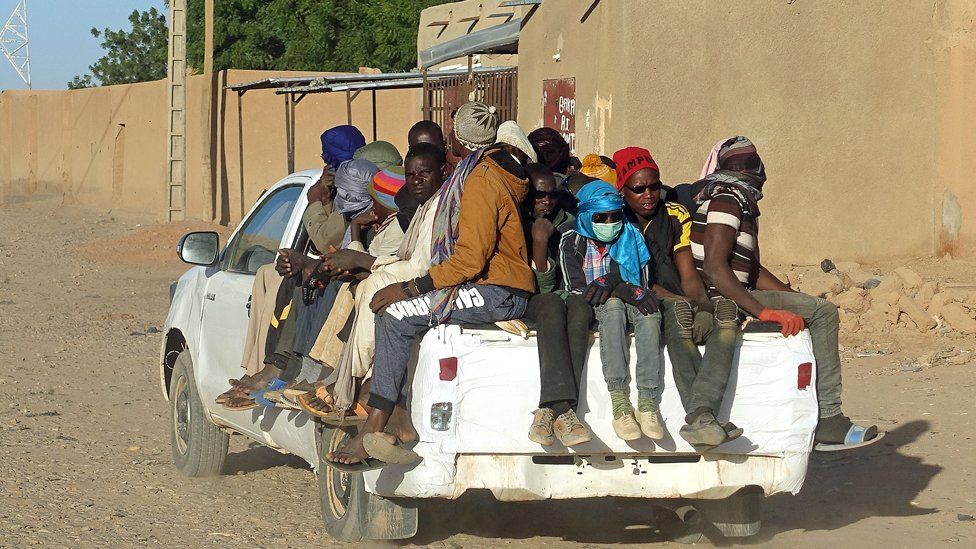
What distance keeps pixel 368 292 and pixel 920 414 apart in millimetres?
4787

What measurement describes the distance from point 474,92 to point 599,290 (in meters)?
11.3

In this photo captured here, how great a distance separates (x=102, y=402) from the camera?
984 cm

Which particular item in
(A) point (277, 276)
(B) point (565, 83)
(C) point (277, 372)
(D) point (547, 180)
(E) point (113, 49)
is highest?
(E) point (113, 49)

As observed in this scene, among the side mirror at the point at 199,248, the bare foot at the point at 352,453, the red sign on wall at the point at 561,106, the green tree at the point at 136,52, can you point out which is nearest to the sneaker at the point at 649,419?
the bare foot at the point at 352,453

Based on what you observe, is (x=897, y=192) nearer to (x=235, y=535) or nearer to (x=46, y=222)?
(x=235, y=535)

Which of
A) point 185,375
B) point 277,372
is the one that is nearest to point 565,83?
point 185,375

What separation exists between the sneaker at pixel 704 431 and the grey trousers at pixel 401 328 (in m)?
0.83

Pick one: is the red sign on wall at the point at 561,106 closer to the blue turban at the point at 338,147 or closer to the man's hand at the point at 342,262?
the blue turban at the point at 338,147

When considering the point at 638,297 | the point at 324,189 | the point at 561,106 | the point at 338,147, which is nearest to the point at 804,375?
the point at 638,297

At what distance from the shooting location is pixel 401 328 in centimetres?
509

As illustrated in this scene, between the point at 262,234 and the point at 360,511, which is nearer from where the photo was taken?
the point at 360,511

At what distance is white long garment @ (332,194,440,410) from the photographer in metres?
5.31

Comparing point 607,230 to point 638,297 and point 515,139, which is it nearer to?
point 638,297

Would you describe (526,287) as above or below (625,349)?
above
